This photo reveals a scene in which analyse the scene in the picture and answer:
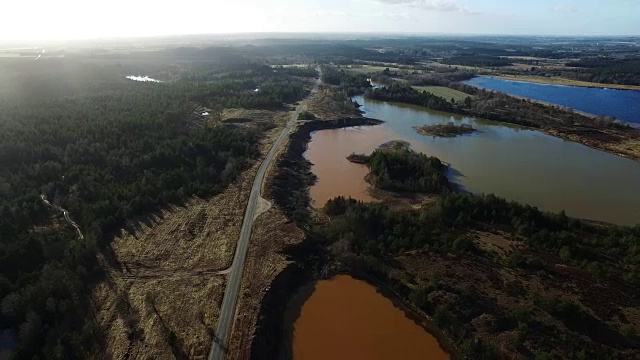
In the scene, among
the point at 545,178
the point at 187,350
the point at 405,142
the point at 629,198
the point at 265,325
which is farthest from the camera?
the point at 405,142

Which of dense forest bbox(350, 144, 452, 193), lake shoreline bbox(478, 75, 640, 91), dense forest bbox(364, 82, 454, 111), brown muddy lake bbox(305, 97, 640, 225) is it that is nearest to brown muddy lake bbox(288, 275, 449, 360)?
brown muddy lake bbox(305, 97, 640, 225)

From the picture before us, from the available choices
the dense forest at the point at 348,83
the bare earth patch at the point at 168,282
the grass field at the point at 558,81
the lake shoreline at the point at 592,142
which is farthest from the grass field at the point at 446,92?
the bare earth patch at the point at 168,282

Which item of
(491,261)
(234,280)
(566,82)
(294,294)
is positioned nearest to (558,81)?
(566,82)

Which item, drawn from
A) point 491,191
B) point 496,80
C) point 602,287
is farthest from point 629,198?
point 496,80

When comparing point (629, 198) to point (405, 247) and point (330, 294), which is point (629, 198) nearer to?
point (405, 247)

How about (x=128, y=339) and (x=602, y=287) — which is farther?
(x=602, y=287)

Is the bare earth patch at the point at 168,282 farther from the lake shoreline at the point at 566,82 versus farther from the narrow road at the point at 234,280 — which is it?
the lake shoreline at the point at 566,82

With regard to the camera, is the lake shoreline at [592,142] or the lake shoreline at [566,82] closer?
the lake shoreline at [592,142]
